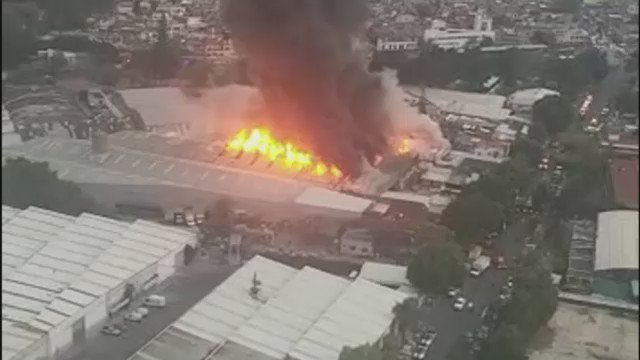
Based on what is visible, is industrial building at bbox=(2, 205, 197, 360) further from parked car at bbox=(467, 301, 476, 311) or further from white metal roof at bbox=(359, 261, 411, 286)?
parked car at bbox=(467, 301, 476, 311)

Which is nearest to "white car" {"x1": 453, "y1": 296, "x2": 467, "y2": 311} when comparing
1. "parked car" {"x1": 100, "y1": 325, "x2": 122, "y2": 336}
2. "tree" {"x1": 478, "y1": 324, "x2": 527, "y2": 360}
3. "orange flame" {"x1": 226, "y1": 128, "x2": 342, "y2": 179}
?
"tree" {"x1": 478, "y1": 324, "x2": 527, "y2": 360}

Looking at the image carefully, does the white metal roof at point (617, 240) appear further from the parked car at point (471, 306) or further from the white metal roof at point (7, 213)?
the white metal roof at point (7, 213)

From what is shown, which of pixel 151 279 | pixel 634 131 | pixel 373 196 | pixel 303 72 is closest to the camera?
pixel 634 131

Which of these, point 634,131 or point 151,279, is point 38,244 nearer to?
point 151,279

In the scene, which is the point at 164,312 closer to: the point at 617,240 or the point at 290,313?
the point at 290,313

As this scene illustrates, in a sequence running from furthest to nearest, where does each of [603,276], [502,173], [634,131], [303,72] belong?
[502,173] → [303,72] → [603,276] → [634,131]

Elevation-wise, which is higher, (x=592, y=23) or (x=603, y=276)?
(x=592, y=23)

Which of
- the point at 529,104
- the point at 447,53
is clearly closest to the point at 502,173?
the point at 529,104

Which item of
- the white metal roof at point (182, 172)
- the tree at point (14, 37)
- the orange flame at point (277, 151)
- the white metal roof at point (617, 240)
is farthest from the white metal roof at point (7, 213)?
the white metal roof at point (617, 240)
